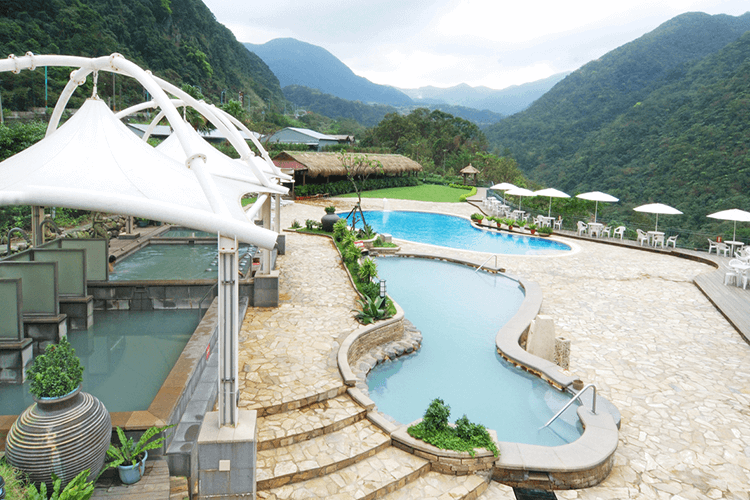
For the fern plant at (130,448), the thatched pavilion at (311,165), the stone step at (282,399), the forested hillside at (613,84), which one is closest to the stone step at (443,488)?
the stone step at (282,399)

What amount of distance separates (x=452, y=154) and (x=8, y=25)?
47518 millimetres

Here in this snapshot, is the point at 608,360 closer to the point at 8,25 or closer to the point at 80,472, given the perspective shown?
the point at 80,472

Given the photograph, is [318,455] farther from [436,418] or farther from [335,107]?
[335,107]

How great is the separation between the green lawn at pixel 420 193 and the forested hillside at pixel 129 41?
28.0m

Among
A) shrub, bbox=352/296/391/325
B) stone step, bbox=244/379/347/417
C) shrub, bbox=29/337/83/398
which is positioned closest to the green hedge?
shrub, bbox=352/296/391/325

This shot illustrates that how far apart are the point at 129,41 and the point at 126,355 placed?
2474 inches

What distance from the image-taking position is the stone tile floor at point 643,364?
5.74 m

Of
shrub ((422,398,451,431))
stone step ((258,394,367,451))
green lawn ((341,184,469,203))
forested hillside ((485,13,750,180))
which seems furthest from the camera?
forested hillside ((485,13,750,180))

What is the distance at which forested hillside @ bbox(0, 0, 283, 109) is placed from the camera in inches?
1570

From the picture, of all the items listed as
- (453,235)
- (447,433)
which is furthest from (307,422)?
(453,235)

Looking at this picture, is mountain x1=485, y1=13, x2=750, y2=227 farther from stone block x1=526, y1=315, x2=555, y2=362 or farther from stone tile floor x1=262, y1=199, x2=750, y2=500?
stone block x1=526, y1=315, x2=555, y2=362

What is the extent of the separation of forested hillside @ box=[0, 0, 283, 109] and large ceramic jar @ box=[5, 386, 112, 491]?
43.3 m

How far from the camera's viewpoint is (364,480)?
505 centimetres

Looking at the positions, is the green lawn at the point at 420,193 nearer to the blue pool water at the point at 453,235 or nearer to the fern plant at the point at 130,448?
the blue pool water at the point at 453,235
